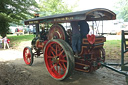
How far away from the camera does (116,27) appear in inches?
774

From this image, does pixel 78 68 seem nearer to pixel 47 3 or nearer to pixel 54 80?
pixel 54 80

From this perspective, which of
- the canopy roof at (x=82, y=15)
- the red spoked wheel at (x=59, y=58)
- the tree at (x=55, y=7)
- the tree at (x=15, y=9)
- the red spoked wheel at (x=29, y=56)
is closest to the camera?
the canopy roof at (x=82, y=15)

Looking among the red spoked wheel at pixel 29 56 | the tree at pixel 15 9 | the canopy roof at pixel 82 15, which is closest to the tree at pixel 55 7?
the tree at pixel 15 9

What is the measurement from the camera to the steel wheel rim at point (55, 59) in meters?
4.09

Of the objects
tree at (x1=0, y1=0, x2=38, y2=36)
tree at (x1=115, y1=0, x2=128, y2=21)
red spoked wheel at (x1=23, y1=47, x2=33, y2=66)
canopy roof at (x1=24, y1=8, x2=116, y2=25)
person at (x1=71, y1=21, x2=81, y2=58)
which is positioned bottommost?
red spoked wheel at (x1=23, y1=47, x2=33, y2=66)

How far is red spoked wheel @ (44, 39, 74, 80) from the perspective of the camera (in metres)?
3.64

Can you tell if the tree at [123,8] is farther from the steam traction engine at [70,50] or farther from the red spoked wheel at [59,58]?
the red spoked wheel at [59,58]

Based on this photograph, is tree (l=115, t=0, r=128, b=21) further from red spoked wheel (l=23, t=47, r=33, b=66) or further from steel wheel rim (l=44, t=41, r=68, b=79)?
steel wheel rim (l=44, t=41, r=68, b=79)

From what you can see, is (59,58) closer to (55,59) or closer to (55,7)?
(55,59)

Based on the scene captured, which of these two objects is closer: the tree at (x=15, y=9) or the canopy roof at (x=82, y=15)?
the canopy roof at (x=82, y=15)

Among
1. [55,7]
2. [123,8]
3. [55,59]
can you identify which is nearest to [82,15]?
[55,59]

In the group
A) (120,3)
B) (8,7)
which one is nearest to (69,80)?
(8,7)

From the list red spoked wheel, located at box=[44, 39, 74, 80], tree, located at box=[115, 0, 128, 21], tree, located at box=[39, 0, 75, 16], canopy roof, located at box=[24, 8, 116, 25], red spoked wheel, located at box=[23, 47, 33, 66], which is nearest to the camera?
canopy roof, located at box=[24, 8, 116, 25]

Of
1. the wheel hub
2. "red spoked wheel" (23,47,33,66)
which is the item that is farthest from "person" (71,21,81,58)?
"red spoked wheel" (23,47,33,66)
